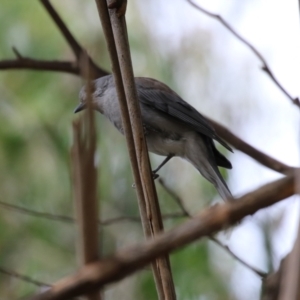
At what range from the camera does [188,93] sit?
4855mm

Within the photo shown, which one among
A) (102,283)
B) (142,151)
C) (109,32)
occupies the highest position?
(109,32)

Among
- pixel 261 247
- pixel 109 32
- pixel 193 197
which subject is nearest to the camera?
pixel 109 32

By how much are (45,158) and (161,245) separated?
158 inches

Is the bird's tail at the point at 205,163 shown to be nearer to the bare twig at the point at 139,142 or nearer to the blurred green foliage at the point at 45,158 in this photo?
the blurred green foliage at the point at 45,158

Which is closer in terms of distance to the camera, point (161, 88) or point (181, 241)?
point (181, 241)

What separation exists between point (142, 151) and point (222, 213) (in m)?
0.99

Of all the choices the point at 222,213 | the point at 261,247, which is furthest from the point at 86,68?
the point at 261,247

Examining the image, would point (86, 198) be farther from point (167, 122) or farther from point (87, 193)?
point (167, 122)

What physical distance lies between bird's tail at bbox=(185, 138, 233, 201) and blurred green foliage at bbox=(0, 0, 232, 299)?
459mm

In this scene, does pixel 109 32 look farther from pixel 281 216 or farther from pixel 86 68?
pixel 281 216

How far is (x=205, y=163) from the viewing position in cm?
360

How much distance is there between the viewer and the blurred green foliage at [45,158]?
4.10 meters

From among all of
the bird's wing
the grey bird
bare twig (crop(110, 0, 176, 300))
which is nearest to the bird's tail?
the grey bird

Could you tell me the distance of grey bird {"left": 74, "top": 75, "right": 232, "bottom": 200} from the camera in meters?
3.70
